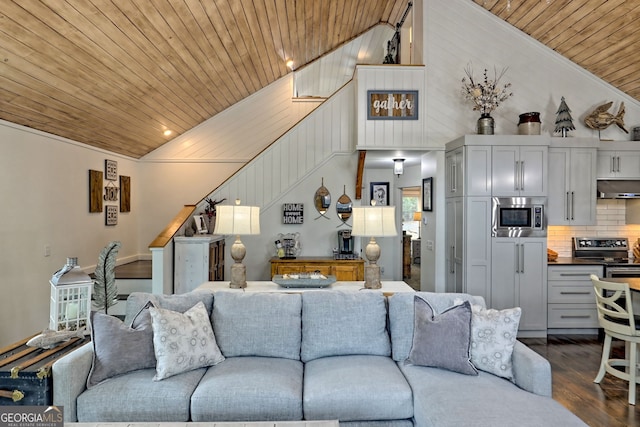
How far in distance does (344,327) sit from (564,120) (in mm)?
4229

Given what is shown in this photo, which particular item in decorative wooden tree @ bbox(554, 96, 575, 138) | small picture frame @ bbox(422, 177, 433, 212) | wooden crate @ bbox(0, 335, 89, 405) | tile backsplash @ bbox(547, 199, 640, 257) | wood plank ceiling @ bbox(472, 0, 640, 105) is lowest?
wooden crate @ bbox(0, 335, 89, 405)

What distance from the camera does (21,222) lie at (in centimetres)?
422

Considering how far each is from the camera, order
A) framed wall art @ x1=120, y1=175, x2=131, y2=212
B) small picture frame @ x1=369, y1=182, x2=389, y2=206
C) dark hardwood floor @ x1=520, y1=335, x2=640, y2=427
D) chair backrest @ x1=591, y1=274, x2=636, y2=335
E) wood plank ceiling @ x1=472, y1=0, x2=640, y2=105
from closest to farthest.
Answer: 1. dark hardwood floor @ x1=520, y1=335, x2=640, y2=427
2. chair backrest @ x1=591, y1=274, x2=636, y2=335
3. wood plank ceiling @ x1=472, y1=0, x2=640, y2=105
4. framed wall art @ x1=120, y1=175, x2=131, y2=212
5. small picture frame @ x1=369, y1=182, x2=389, y2=206

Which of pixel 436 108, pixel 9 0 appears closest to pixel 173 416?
pixel 9 0

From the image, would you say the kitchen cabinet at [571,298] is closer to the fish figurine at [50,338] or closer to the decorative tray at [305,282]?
the decorative tray at [305,282]

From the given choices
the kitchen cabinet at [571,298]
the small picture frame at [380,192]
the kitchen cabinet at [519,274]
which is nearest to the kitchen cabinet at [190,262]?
the kitchen cabinet at [519,274]

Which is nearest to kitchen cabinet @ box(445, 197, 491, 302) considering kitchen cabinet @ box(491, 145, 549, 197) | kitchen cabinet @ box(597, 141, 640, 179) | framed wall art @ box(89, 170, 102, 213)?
kitchen cabinet @ box(491, 145, 549, 197)

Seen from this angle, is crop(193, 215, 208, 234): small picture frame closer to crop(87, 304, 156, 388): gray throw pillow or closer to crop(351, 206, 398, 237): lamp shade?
crop(351, 206, 398, 237): lamp shade

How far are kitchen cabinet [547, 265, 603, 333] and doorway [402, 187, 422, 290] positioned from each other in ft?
10.4

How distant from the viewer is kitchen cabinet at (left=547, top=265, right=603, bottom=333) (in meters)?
4.86

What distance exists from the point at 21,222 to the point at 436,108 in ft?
16.9

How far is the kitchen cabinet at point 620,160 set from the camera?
5.09m

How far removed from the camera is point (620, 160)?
510 cm

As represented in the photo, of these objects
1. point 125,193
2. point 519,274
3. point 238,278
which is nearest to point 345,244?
point 519,274
